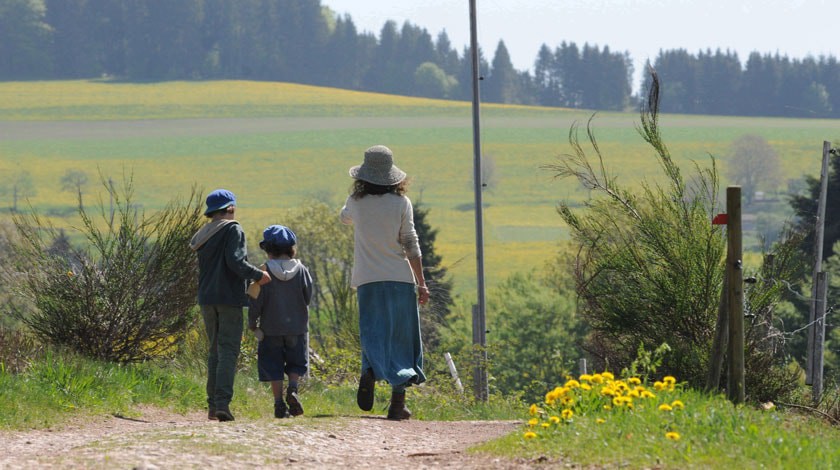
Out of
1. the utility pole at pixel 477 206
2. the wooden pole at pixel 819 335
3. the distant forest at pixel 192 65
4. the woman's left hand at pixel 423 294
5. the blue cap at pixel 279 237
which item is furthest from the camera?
the distant forest at pixel 192 65

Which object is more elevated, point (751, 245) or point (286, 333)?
point (286, 333)

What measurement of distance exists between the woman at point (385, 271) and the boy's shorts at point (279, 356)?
0.63 m

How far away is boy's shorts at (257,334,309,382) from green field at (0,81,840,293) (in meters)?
88.9

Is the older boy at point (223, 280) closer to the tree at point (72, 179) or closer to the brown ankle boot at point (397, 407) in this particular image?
the brown ankle boot at point (397, 407)

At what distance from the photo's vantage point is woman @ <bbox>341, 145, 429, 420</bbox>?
29.0ft

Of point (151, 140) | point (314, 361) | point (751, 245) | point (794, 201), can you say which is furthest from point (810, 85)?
point (314, 361)

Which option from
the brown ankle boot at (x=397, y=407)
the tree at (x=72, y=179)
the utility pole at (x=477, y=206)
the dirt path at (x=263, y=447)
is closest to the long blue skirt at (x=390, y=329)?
the brown ankle boot at (x=397, y=407)

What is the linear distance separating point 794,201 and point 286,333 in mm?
39478

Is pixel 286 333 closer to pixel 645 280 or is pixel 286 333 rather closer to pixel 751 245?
pixel 645 280

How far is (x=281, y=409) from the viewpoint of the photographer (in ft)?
30.7

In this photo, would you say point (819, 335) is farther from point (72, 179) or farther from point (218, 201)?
point (72, 179)

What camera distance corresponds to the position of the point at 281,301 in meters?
9.24

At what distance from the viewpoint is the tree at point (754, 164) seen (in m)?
128

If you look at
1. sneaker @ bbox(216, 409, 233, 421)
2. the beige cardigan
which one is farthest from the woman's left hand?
sneaker @ bbox(216, 409, 233, 421)
